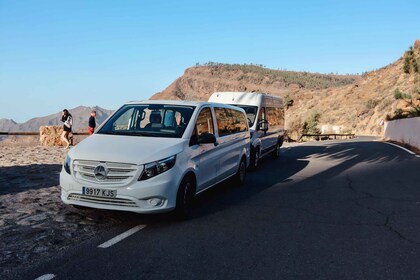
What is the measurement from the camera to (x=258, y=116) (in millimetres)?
13266

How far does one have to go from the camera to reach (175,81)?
154375 mm

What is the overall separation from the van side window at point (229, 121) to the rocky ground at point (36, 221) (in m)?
2.90

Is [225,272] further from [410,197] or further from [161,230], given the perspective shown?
[410,197]

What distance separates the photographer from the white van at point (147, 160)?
5.71 metres

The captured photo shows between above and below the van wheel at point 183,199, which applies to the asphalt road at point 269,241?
below

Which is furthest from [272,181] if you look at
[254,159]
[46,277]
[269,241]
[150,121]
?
[46,277]

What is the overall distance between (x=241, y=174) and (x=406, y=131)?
1911 centimetres

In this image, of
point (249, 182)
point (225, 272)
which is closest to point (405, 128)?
point (249, 182)

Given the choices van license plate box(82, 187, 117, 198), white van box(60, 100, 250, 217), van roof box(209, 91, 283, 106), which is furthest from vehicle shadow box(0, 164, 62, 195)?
van roof box(209, 91, 283, 106)

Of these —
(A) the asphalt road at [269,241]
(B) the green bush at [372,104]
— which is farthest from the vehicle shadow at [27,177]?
(B) the green bush at [372,104]

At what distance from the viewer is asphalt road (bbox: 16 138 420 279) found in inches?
169

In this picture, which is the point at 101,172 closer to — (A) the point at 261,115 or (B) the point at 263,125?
(B) the point at 263,125

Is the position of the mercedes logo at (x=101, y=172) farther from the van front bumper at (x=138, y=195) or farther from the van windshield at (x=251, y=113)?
the van windshield at (x=251, y=113)

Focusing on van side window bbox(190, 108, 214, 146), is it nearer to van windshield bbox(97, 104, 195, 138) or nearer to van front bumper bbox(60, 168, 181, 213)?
van windshield bbox(97, 104, 195, 138)
